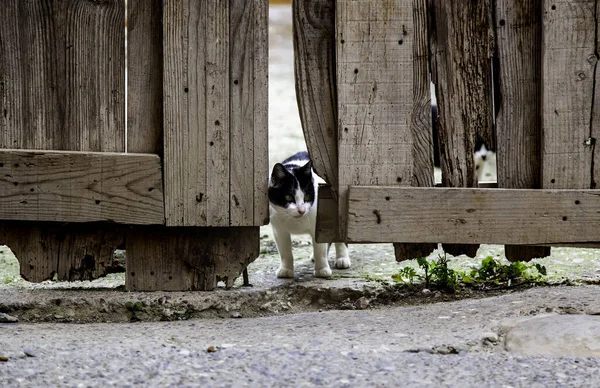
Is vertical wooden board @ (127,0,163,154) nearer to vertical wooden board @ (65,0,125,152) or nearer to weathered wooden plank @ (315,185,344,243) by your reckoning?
vertical wooden board @ (65,0,125,152)

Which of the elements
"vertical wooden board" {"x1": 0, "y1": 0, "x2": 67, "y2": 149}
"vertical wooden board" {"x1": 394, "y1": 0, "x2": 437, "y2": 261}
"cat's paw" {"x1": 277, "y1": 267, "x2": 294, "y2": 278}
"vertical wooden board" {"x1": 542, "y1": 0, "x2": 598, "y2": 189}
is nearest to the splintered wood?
"vertical wooden board" {"x1": 0, "y1": 0, "x2": 67, "y2": 149}

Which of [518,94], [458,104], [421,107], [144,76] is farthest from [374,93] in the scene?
[144,76]

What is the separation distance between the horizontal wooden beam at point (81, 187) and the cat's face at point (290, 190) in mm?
1279

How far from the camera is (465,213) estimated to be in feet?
12.5

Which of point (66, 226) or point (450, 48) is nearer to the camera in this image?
point (450, 48)

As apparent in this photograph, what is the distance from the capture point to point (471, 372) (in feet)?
9.62

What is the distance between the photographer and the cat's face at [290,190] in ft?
16.8

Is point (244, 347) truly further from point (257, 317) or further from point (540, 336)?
point (540, 336)

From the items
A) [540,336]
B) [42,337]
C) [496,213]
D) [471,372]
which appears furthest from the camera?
[496,213]

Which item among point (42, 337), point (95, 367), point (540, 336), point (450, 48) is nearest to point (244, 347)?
point (95, 367)

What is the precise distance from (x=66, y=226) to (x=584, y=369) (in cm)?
250

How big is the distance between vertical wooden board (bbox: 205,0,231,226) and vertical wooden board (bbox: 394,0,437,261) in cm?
87

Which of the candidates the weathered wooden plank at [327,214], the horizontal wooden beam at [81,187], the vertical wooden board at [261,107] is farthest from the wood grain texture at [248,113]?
the horizontal wooden beam at [81,187]

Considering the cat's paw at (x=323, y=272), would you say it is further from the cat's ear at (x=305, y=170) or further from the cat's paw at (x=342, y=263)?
the cat's ear at (x=305, y=170)
